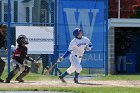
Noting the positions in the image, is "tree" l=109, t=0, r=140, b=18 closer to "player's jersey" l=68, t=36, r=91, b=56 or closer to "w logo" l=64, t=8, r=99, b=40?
"w logo" l=64, t=8, r=99, b=40

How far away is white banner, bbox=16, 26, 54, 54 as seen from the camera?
19109 mm

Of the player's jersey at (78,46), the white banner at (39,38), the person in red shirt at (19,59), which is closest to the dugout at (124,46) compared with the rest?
the white banner at (39,38)

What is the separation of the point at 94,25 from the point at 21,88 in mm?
6904

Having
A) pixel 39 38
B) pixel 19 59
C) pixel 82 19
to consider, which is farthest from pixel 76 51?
pixel 82 19

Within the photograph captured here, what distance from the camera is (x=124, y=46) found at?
965 inches

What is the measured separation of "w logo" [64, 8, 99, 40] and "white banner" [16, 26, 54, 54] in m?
1.03

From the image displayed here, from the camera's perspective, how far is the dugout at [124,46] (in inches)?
886

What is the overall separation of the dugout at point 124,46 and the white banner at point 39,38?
401 cm

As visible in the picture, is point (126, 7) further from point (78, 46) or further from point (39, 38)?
point (78, 46)

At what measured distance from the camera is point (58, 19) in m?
19.8

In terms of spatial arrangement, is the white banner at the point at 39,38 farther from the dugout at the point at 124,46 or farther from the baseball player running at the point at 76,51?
the dugout at the point at 124,46

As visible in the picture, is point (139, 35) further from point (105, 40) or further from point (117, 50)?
point (105, 40)

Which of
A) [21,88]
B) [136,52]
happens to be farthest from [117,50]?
[21,88]

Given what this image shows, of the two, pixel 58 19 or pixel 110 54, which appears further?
pixel 110 54
